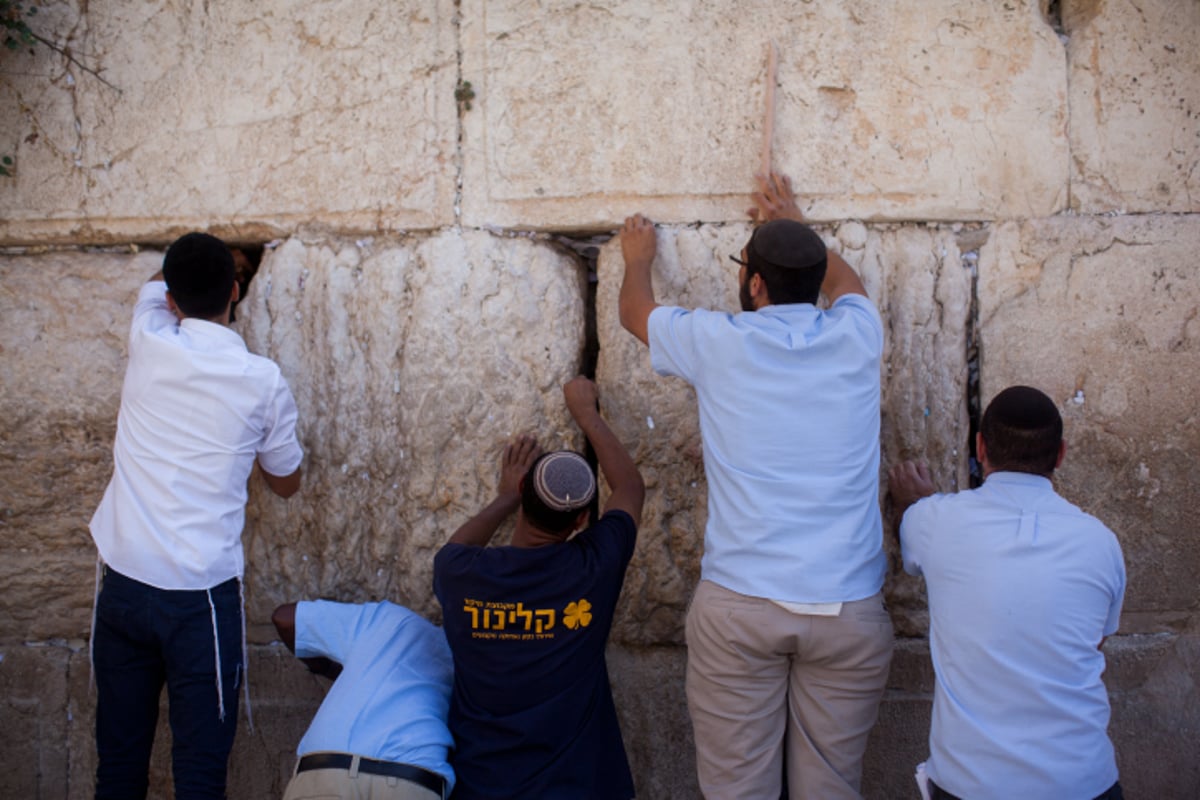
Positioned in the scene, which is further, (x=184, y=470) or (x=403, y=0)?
(x=403, y=0)

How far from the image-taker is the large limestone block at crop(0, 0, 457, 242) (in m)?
3.41

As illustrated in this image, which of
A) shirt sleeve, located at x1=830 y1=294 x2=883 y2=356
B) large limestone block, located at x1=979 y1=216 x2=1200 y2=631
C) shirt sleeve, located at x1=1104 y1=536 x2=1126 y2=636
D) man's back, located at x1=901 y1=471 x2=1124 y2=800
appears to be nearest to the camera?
man's back, located at x1=901 y1=471 x2=1124 y2=800

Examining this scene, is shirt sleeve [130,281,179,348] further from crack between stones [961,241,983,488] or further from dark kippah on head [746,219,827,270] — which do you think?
crack between stones [961,241,983,488]

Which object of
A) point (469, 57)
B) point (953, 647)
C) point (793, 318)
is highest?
point (469, 57)

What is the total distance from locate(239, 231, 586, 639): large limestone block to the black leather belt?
938 mm

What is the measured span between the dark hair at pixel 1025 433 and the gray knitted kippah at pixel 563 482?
3.25 ft

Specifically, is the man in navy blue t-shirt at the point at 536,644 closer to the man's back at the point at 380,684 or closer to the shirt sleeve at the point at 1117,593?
the man's back at the point at 380,684

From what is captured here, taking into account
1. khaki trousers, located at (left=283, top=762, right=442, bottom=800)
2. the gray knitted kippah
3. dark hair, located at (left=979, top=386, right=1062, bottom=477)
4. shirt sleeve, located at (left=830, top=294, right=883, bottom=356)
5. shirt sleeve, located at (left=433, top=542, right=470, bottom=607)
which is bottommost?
khaki trousers, located at (left=283, top=762, right=442, bottom=800)

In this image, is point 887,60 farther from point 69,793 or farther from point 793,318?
point 69,793

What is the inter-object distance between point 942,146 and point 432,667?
224cm

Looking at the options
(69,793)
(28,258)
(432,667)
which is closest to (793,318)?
(432,667)

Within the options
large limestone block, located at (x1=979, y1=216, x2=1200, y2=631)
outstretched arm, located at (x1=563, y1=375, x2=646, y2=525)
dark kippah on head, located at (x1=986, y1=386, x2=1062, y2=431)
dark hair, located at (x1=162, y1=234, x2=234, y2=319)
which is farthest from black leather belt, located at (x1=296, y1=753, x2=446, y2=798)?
large limestone block, located at (x1=979, y1=216, x2=1200, y2=631)

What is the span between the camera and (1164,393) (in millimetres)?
3307

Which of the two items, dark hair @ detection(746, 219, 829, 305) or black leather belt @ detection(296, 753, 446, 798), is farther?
dark hair @ detection(746, 219, 829, 305)
